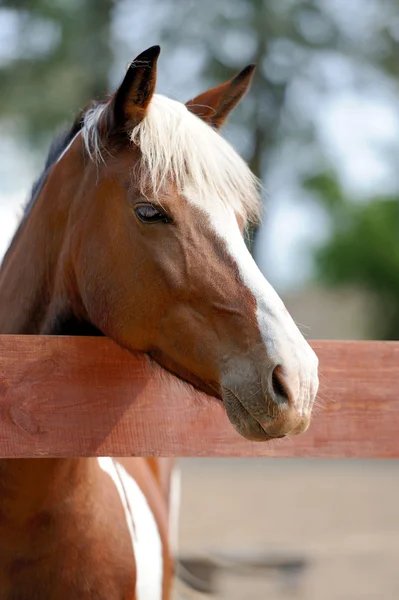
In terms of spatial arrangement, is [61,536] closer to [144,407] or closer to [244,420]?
[144,407]

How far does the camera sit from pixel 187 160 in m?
2.00

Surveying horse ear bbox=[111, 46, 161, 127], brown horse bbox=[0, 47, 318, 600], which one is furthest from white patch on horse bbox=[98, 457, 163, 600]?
horse ear bbox=[111, 46, 161, 127]

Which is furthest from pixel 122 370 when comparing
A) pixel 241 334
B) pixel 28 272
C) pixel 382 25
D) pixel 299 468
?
pixel 382 25

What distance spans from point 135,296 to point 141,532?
872mm

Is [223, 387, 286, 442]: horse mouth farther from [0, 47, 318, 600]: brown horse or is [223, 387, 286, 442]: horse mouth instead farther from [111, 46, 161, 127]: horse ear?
[111, 46, 161, 127]: horse ear

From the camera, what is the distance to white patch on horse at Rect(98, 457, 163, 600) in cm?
235

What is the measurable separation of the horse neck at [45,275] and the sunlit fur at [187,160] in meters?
0.21

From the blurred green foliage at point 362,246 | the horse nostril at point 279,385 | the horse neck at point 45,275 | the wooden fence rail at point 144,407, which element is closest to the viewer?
the horse nostril at point 279,385

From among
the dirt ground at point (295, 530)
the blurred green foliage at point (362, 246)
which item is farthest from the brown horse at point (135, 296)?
the blurred green foliage at point (362, 246)

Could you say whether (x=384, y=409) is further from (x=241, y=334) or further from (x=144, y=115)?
(x=144, y=115)

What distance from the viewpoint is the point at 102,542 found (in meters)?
2.17

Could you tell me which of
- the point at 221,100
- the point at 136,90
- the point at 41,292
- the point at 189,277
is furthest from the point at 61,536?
the point at 221,100

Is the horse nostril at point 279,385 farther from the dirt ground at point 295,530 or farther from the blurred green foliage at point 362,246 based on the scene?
the blurred green foliage at point 362,246

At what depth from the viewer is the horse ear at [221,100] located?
2375mm
